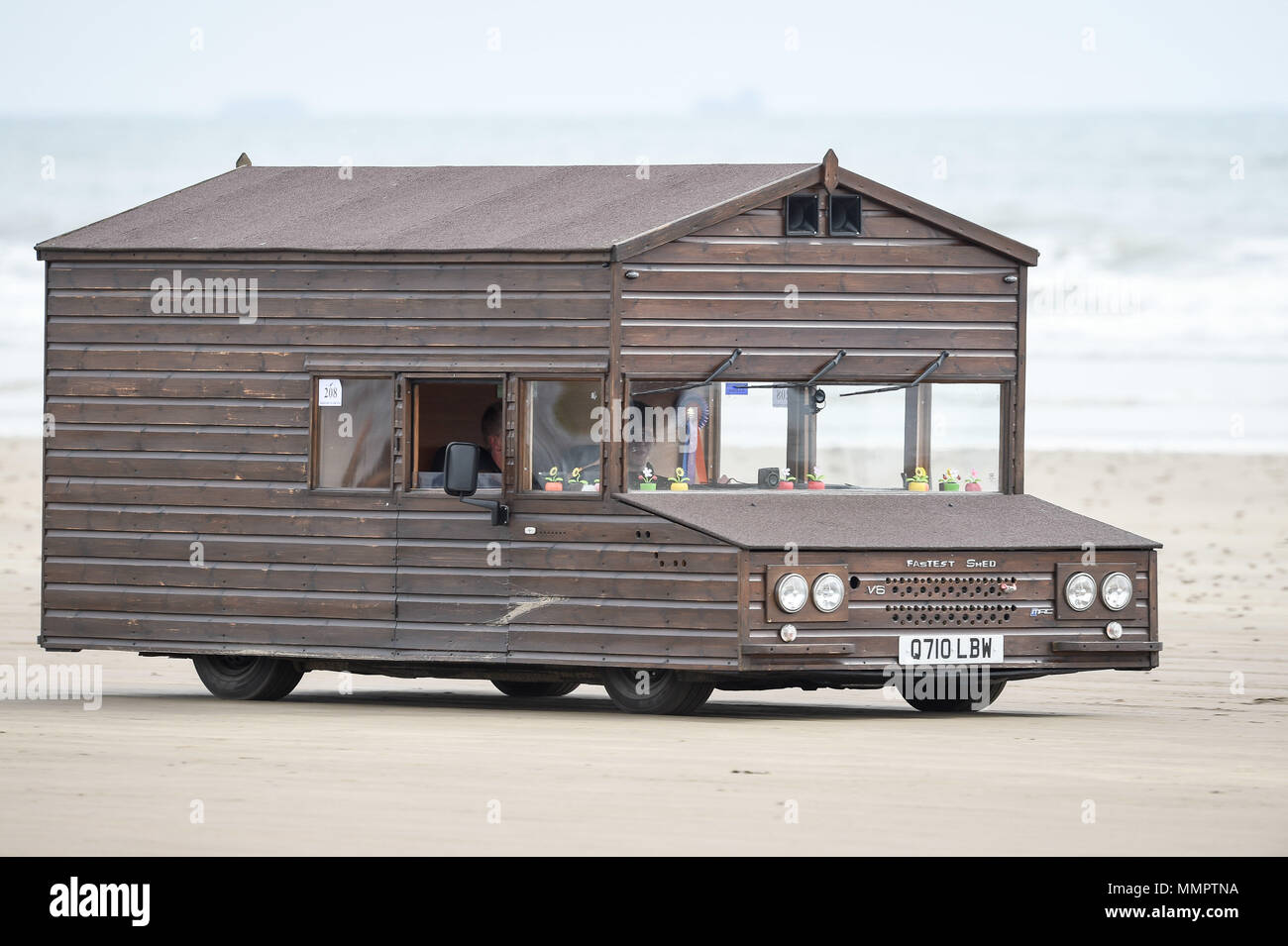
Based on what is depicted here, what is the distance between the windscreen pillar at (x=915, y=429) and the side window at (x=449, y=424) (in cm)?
243

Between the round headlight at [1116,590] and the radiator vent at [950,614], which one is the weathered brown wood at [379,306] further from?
the round headlight at [1116,590]

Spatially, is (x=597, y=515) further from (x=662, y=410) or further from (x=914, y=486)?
(x=914, y=486)

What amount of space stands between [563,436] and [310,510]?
168 centimetres

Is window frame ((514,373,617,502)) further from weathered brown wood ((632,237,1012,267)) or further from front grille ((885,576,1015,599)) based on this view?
front grille ((885,576,1015,599))

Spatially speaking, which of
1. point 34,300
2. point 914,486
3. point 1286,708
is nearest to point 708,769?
point 914,486

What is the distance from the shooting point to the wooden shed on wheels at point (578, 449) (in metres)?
14.5

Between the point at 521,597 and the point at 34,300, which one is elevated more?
the point at 34,300

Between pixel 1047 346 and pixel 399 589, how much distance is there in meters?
33.9

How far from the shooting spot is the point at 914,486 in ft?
50.9

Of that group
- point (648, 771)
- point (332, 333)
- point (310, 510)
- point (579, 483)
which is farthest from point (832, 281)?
point (648, 771)

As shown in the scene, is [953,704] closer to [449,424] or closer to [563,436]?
[563,436]

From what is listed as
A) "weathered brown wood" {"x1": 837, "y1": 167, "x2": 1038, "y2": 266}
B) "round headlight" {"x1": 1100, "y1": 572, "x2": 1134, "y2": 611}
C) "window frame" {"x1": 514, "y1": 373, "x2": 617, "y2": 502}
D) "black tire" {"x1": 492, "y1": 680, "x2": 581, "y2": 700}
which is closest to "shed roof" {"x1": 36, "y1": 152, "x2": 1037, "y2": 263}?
"weathered brown wood" {"x1": 837, "y1": 167, "x2": 1038, "y2": 266}

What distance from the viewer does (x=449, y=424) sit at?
50.3 feet

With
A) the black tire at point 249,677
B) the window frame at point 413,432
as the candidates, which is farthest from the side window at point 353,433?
the black tire at point 249,677
